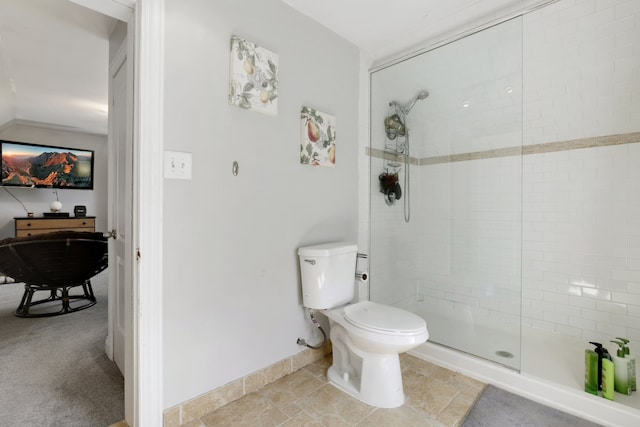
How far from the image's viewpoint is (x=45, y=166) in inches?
181

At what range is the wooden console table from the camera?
4.27 meters

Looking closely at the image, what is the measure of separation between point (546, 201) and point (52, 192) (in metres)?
6.56

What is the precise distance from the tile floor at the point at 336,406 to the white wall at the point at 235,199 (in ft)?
0.52

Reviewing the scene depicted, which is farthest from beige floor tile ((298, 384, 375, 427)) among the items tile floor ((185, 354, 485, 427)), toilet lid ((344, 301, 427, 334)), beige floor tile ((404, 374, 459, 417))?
toilet lid ((344, 301, 427, 334))

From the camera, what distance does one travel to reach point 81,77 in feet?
9.70

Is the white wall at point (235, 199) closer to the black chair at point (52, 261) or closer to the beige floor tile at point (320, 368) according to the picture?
the beige floor tile at point (320, 368)

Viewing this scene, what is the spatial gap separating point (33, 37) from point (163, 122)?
1.87 meters

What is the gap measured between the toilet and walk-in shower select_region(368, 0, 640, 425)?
629mm

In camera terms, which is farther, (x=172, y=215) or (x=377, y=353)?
(x=377, y=353)

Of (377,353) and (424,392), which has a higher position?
(377,353)

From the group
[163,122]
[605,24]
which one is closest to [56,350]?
[163,122]

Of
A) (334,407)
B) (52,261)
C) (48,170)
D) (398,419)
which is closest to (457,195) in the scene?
(398,419)

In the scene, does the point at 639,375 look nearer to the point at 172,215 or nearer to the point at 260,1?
the point at 172,215

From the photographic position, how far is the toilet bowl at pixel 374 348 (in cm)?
148
